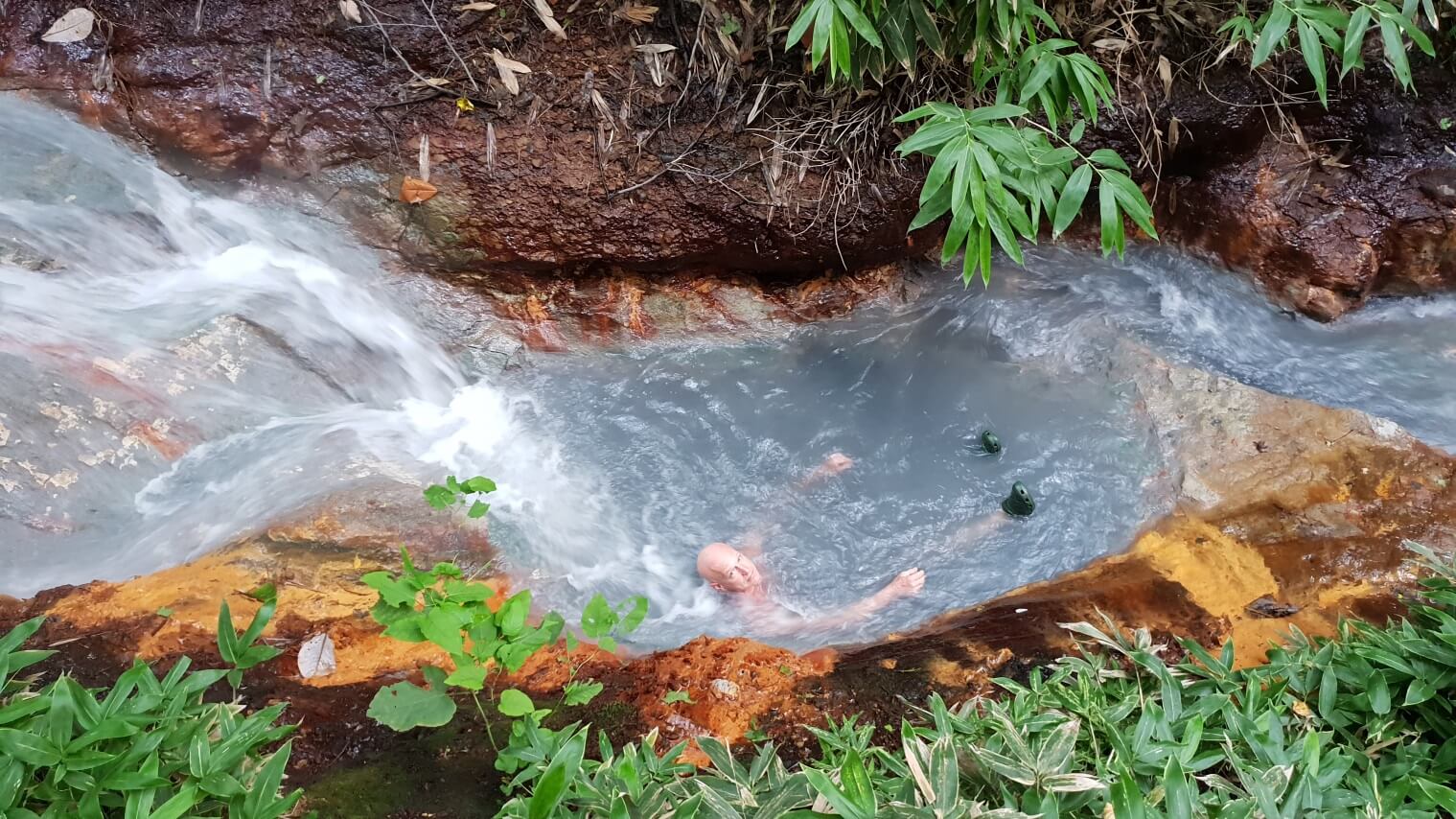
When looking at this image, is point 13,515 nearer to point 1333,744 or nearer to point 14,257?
point 14,257

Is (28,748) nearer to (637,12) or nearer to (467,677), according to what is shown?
(467,677)

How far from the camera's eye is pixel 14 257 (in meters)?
3.23

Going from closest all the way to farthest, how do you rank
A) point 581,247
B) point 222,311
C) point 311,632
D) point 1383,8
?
point 311,632
point 1383,8
point 222,311
point 581,247

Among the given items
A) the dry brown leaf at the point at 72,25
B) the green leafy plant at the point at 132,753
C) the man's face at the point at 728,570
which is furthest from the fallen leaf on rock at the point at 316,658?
the dry brown leaf at the point at 72,25

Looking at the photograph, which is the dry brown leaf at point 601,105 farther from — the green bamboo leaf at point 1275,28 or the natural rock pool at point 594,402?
the green bamboo leaf at point 1275,28

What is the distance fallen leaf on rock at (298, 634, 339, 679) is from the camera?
2.38 metres

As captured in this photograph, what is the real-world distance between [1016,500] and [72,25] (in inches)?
184

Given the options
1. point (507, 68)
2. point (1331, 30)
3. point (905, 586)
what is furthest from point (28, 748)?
point (1331, 30)

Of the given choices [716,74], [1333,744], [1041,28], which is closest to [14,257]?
[716,74]

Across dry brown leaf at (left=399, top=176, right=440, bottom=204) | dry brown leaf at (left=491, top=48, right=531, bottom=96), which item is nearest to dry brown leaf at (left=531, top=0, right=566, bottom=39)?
dry brown leaf at (left=491, top=48, right=531, bottom=96)

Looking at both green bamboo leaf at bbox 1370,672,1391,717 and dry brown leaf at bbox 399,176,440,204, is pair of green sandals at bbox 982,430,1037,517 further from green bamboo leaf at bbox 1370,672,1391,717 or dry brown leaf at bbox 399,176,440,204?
dry brown leaf at bbox 399,176,440,204

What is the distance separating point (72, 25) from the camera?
3.42 meters

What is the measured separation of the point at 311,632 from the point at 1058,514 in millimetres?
3083

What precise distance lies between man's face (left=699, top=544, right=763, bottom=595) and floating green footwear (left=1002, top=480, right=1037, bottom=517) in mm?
1204
